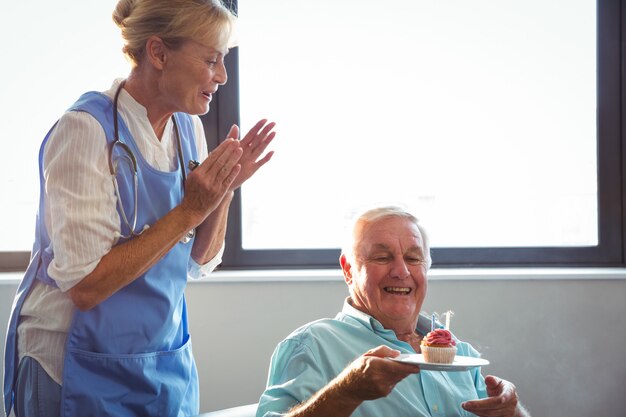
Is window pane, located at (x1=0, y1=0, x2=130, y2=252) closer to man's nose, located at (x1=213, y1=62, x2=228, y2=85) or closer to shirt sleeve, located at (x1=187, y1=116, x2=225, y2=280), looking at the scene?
shirt sleeve, located at (x1=187, y1=116, x2=225, y2=280)

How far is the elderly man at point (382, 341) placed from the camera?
5.76ft

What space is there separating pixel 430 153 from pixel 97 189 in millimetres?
1972

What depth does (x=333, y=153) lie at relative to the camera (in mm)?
3406

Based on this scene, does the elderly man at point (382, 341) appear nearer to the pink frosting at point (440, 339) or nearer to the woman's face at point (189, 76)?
the pink frosting at point (440, 339)

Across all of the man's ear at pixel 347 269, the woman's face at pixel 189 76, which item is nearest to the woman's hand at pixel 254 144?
the woman's face at pixel 189 76

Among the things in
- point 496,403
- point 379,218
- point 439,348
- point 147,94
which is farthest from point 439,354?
point 147,94

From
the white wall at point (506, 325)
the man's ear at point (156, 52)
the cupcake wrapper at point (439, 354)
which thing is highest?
the man's ear at point (156, 52)

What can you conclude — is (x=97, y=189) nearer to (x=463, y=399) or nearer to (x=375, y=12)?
(x=463, y=399)

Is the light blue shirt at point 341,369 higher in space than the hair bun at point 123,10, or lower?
lower

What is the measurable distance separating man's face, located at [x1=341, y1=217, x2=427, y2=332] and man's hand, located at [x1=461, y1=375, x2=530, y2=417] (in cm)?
27

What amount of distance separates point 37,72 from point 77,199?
192cm

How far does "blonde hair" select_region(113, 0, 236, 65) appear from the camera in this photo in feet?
5.87

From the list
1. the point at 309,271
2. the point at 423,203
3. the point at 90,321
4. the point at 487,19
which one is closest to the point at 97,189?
the point at 90,321

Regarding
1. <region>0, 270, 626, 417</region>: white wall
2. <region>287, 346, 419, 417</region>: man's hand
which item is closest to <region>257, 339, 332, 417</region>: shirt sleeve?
<region>287, 346, 419, 417</region>: man's hand
